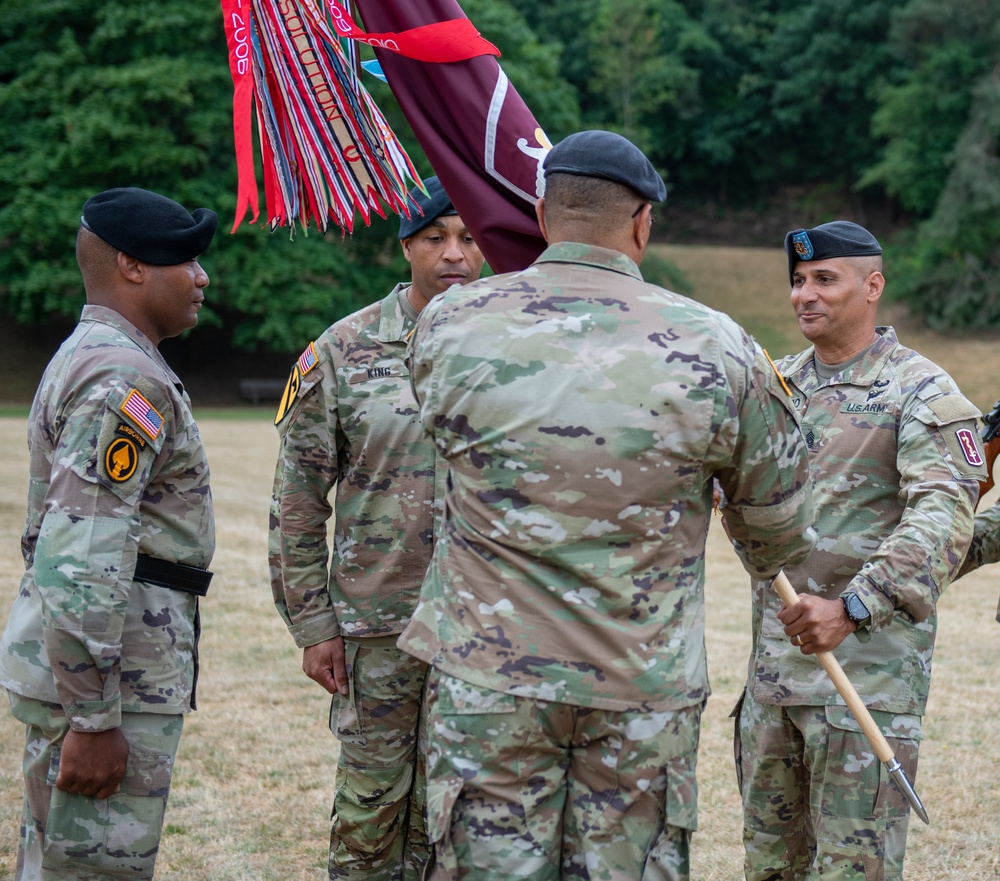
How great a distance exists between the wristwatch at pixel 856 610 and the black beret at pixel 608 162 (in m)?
1.41

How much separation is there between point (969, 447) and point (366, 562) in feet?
6.66

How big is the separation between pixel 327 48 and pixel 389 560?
1659mm

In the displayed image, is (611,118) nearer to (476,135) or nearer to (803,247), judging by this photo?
(803,247)

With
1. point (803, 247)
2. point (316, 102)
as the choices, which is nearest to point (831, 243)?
point (803, 247)

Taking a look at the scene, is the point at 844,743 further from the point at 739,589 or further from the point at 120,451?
the point at 739,589

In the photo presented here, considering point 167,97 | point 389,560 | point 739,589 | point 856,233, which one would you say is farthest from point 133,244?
point 167,97

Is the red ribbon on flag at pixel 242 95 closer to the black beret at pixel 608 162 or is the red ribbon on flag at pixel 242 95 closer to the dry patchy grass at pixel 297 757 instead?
the black beret at pixel 608 162

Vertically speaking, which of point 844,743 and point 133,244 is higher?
point 133,244

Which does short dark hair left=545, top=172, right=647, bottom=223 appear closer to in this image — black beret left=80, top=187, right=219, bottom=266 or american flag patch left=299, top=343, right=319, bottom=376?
black beret left=80, top=187, right=219, bottom=266

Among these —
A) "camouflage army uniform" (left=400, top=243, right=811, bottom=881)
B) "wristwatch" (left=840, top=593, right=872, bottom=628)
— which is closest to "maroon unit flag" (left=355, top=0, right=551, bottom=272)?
"camouflage army uniform" (left=400, top=243, right=811, bottom=881)

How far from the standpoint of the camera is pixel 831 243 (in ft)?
13.1

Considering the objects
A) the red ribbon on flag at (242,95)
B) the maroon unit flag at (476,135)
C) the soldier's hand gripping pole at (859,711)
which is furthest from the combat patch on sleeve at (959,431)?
the red ribbon on flag at (242,95)

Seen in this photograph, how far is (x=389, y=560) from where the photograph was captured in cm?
379


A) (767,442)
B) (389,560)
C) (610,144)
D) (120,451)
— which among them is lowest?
(389,560)
